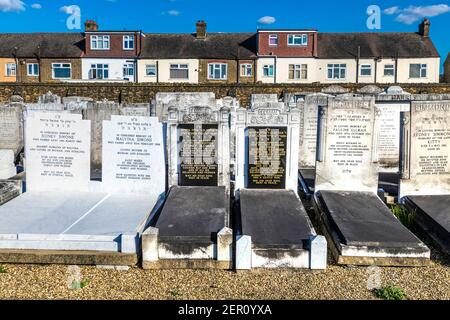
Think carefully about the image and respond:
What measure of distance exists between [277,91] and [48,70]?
22530mm

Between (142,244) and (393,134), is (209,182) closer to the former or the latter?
(142,244)

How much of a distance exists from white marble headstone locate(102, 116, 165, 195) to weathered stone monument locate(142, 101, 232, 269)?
284mm

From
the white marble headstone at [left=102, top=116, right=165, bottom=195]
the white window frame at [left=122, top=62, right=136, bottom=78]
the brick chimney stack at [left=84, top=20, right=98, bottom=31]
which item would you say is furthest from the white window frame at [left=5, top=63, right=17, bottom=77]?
the white marble headstone at [left=102, top=116, right=165, bottom=195]

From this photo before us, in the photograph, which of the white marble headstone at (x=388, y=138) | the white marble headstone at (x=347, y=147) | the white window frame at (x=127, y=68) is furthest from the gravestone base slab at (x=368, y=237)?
the white window frame at (x=127, y=68)

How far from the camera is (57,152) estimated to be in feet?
30.2

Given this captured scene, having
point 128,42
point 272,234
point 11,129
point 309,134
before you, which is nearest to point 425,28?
point 128,42

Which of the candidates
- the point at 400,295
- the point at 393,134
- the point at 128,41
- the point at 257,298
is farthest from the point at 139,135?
the point at 128,41

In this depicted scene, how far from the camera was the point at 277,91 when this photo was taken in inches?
1172

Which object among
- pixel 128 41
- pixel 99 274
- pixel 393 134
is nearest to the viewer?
pixel 99 274

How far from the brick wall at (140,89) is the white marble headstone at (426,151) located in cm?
2094

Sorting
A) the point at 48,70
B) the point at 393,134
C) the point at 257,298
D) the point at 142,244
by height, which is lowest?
the point at 257,298

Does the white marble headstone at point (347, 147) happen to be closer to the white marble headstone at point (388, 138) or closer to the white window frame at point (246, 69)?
the white marble headstone at point (388, 138)

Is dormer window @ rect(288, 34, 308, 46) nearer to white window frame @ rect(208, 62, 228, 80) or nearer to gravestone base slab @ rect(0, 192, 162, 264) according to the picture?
white window frame @ rect(208, 62, 228, 80)

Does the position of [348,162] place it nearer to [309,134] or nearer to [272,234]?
[272,234]
